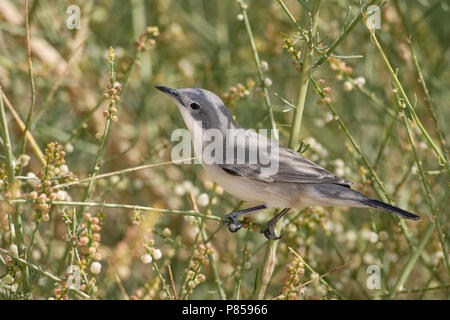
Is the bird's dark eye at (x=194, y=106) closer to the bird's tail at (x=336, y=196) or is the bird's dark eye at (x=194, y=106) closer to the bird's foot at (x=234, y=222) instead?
the bird's foot at (x=234, y=222)

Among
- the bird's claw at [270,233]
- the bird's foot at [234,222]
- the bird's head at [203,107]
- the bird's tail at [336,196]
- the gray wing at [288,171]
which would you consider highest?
the bird's head at [203,107]

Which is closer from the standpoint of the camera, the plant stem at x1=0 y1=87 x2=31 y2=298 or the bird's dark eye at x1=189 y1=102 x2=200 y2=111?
the plant stem at x1=0 y1=87 x2=31 y2=298

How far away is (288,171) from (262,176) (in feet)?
0.48

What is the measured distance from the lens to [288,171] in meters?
3.07

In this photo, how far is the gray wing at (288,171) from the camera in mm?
3037

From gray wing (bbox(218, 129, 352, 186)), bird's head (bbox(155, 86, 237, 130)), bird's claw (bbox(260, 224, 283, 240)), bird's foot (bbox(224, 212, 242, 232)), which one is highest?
bird's head (bbox(155, 86, 237, 130))

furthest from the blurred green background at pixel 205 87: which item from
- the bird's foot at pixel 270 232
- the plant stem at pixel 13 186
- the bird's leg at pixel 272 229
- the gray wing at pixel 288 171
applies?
the plant stem at pixel 13 186

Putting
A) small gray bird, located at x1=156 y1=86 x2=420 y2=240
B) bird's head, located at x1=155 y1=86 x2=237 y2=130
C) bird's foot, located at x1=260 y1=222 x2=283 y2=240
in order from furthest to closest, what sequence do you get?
1. bird's head, located at x1=155 y1=86 x2=237 y2=130
2. small gray bird, located at x1=156 y1=86 x2=420 y2=240
3. bird's foot, located at x1=260 y1=222 x2=283 y2=240

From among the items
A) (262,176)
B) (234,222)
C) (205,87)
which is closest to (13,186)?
(234,222)

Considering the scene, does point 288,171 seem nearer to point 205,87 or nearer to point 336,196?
point 336,196

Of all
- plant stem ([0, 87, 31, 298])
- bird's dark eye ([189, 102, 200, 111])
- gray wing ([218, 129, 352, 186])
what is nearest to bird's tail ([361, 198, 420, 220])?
gray wing ([218, 129, 352, 186])

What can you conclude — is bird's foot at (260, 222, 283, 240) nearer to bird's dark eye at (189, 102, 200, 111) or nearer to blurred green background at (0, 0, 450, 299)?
bird's dark eye at (189, 102, 200, 111)

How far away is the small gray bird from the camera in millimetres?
3000
